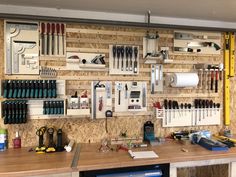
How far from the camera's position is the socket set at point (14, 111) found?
73.0 inches

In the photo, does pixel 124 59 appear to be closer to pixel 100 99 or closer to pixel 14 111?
pixel 100 99

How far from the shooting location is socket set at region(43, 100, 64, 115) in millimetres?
1955

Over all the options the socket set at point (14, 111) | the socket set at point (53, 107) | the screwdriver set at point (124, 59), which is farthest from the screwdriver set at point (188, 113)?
the socket set at point (14, 111)

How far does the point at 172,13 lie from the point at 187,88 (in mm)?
899

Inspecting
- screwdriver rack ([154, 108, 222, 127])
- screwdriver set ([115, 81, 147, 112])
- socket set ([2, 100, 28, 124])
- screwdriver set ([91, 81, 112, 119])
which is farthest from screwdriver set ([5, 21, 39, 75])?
screwdriver rack ([154, 108, 222, 127])

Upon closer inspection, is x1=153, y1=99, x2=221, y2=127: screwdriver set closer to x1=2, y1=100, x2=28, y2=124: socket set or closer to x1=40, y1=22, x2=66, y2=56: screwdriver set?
x1=40, y1=22, x2=66, y2=56: screwdriver set

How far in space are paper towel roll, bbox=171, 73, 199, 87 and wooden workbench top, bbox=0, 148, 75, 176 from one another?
1323 mm

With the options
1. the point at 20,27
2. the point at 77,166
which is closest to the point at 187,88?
the point at 77,166

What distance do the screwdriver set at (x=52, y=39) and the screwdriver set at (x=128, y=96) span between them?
728mm

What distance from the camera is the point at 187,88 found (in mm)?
2338

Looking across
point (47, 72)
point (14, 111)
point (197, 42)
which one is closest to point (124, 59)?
point (47, 72)

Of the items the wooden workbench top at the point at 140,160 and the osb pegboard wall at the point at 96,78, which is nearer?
the wooden workbench top at the point at 140,160

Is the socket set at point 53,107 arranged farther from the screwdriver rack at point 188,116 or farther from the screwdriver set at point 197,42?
the screwdriver set at point 197,42

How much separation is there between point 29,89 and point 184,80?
1650 millimetres
